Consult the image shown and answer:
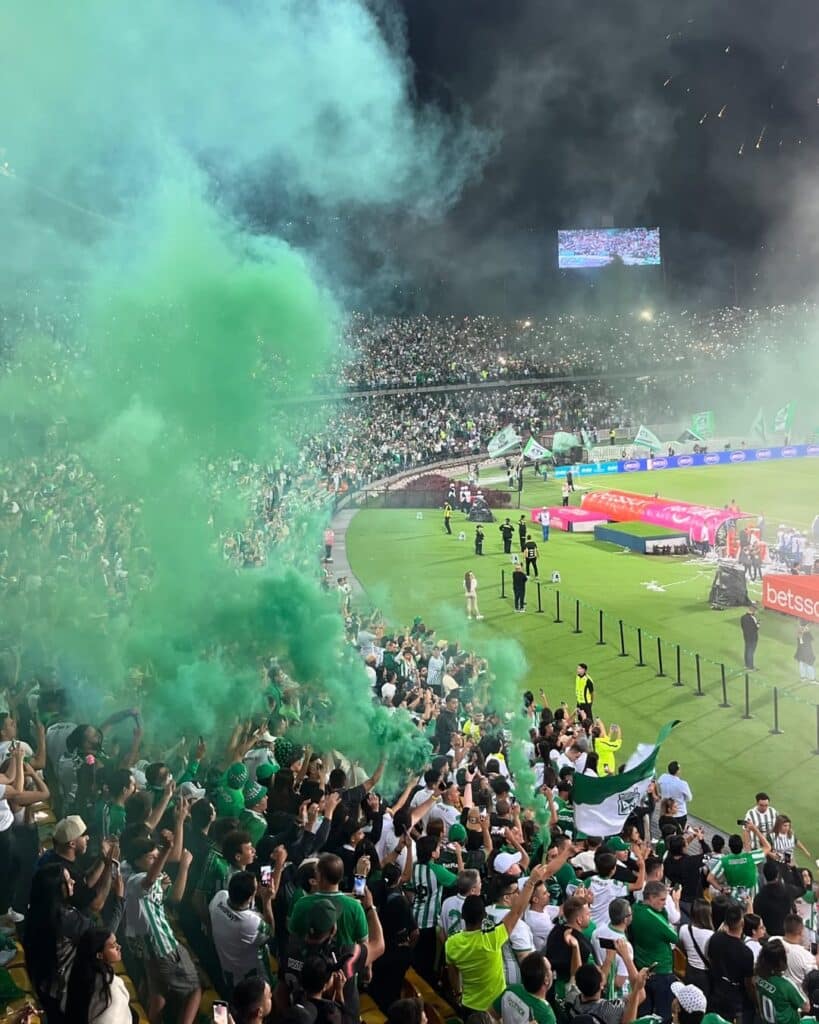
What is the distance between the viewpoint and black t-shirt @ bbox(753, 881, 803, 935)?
300 inches

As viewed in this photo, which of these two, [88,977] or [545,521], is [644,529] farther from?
[88,977]

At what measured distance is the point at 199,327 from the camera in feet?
38.8

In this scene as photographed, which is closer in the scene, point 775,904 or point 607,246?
point 775,904

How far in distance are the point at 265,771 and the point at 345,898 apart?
10.1 ft

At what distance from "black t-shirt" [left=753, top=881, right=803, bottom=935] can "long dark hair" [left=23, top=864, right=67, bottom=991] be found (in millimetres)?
5005

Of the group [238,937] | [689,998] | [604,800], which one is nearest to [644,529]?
[604,800]

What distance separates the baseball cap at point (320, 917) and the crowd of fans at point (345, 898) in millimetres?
12

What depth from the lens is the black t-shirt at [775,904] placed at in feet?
25.0

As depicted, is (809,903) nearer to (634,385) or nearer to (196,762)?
(196,762)

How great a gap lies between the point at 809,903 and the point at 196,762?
5025 millimetres

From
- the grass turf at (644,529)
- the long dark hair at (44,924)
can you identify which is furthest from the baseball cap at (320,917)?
the grass turf at (644,529)

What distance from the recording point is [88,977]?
15.3 feet

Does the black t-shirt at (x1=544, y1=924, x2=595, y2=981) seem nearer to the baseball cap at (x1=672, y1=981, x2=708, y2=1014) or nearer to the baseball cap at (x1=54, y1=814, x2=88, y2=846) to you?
the baseball cap at (x1=672, y1=981, x2=708, y2=1014)

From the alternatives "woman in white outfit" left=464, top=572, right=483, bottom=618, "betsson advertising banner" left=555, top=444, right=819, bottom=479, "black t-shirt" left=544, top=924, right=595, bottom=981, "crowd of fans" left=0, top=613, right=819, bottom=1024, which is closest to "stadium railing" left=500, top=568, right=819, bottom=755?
"woman in white outfit" left=464, top=572, right=483, bottom=618
